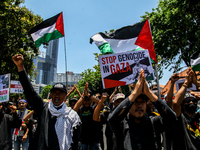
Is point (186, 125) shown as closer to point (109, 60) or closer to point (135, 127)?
point (135, 127)

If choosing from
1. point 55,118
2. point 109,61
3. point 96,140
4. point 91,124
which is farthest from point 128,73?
point 55,118

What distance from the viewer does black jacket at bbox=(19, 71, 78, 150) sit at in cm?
220

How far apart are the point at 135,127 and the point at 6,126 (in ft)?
10.2

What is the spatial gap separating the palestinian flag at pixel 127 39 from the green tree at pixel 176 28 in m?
8.00

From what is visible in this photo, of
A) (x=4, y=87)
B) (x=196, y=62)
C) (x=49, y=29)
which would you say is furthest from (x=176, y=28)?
(x=4, y=87)

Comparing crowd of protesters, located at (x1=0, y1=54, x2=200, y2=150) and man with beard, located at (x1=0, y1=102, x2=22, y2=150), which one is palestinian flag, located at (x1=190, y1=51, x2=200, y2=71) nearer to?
crowd of protesters, located at (x1=0, y1=54, x2=200, y2=150)

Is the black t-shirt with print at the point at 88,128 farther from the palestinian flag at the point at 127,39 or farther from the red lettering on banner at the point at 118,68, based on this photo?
the palestinian flag at the point at 127,39

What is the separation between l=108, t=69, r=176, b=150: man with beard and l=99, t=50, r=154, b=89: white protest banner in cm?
197

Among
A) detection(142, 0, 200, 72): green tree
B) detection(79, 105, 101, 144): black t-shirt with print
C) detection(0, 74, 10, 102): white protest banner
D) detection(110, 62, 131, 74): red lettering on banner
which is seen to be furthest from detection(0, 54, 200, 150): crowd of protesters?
detection(142, 0, 200, 72): green tree

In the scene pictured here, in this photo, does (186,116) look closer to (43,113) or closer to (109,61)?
(109,61)

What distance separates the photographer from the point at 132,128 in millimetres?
1980

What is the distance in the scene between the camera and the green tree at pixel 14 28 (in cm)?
1171

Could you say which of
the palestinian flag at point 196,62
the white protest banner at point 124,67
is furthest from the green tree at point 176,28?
the white protest banner at point 124,67

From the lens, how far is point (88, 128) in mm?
4113
